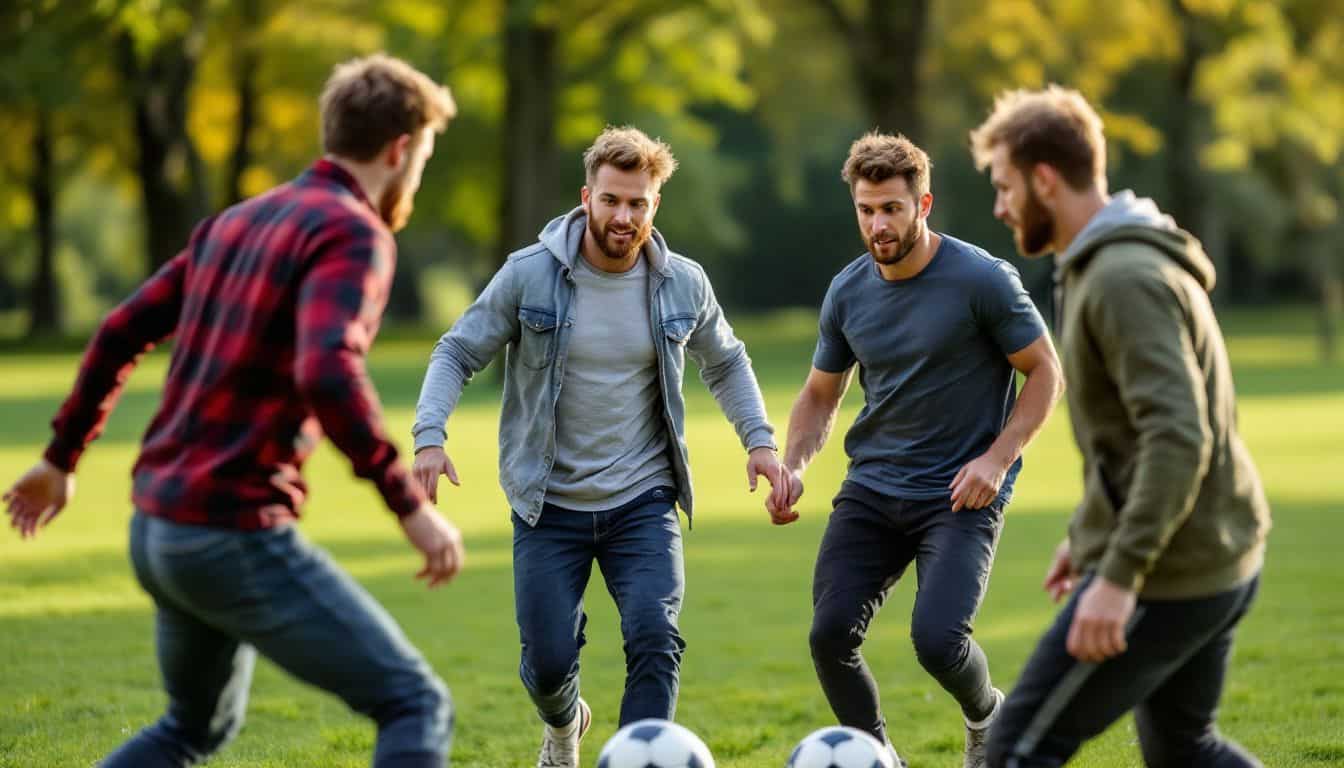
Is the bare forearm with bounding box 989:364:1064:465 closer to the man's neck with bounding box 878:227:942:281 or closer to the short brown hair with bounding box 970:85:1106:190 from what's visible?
the man's neck with bounding box 878:227:942:281

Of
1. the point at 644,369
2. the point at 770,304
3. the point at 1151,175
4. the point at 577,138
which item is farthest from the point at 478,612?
the point at 770,304

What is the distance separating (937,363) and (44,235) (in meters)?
44.5

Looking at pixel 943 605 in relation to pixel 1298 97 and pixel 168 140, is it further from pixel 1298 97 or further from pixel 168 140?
pixel 168 140

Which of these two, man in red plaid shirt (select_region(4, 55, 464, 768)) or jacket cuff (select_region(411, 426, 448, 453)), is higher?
man in red plaid shirt (select_region(4, 55, 464, 768))

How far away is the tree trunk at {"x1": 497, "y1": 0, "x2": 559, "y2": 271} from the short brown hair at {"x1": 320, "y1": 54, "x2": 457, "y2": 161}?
28.0 meters

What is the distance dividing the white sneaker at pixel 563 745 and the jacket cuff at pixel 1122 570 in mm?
2765

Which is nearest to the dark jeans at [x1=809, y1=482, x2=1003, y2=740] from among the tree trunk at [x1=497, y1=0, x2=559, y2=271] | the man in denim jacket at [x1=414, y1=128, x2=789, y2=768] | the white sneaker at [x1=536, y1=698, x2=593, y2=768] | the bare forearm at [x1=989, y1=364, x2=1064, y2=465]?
the bare forearm at [x1=989, y1=364, x2=1064, y2=465]

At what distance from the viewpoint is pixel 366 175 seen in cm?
443

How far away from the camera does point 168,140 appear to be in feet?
132

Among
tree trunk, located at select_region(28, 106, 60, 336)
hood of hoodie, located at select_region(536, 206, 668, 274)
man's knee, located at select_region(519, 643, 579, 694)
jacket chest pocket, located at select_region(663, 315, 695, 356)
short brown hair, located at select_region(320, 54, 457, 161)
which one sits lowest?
Result: tree trunk, located at select_region(28, 106, 60, 336)

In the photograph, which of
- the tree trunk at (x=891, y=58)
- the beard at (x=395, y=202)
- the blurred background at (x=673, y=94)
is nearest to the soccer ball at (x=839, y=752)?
the beard at (x=395, y=202)

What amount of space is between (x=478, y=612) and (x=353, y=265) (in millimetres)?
7114

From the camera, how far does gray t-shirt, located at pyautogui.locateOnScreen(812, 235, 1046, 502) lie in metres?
6.34

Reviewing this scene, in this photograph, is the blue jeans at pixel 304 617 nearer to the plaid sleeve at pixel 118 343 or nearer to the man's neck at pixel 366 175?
the plaid sleeve at pixel 118 343
